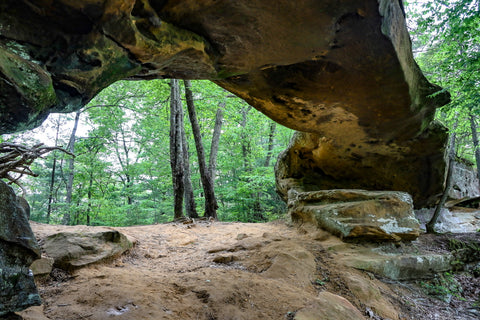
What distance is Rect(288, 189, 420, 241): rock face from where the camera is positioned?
4.56 metres

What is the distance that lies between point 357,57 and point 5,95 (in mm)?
4343

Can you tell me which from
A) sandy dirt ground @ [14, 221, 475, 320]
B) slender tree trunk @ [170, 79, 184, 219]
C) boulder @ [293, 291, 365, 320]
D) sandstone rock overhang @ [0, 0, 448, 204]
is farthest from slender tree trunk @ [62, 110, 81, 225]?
boulder @ [293, 291, 365, 320]

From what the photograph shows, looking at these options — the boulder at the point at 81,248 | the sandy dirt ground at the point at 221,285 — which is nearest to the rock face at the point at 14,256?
the sandy dirt ground at the point at 221,285

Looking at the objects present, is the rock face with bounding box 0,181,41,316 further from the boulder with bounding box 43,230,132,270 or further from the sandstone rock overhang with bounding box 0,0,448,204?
the boulder with bounding box 43,230,132,270

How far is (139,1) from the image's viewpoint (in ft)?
7.81

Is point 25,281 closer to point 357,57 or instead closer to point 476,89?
point 357,57

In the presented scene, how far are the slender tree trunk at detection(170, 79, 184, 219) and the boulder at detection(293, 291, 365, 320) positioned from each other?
5876 mm

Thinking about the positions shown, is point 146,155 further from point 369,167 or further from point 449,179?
point 449,179

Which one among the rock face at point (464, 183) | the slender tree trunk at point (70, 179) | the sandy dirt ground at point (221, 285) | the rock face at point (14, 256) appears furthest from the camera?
the slender tree trunk at point (70, 179)

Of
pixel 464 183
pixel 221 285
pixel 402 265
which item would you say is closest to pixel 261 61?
pixel 221 285

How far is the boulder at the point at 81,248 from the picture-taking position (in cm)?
300

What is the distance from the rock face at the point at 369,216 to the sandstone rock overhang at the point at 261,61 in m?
1.65

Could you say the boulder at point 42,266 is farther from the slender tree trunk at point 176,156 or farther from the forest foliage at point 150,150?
the forest foliage at point 150,150

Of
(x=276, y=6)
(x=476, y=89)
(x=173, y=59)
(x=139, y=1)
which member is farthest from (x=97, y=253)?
(x=476, y=89)
